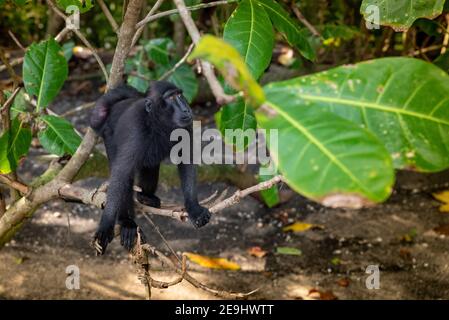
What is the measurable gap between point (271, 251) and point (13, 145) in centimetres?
260

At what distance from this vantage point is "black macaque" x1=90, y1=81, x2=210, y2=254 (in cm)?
274

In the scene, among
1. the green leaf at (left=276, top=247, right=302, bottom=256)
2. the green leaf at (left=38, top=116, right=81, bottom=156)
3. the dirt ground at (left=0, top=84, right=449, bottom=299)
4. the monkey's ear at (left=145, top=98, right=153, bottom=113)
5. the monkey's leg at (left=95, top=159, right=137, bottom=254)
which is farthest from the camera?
the green leaf at (left=276, top=247, right=302, bottom=256)

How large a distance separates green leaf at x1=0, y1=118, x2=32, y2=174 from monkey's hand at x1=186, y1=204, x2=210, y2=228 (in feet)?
2.75

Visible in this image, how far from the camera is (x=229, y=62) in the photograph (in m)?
1.02

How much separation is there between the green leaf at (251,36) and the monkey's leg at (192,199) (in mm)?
1090

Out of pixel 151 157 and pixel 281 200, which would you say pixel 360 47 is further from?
pixel 151 157

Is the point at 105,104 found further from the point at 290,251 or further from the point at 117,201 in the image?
the point at 290,251

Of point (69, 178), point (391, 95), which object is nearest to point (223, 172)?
point (69, 178)

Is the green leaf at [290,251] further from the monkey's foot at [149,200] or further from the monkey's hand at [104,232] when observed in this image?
the monkey's hand at [104,232]

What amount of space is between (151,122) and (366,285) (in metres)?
2.00

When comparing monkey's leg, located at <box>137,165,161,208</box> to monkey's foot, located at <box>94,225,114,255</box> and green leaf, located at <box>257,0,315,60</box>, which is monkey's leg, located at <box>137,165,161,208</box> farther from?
green leaf, located at <box>257,0,315,60</box>

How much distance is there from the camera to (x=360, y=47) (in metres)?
5.32

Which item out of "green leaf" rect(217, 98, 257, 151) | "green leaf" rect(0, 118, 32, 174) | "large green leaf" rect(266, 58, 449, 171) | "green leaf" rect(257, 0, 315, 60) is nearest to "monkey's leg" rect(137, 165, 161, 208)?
"green leaf" rect(0, 118, 32, 174)

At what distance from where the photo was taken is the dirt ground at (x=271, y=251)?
4.03 m
